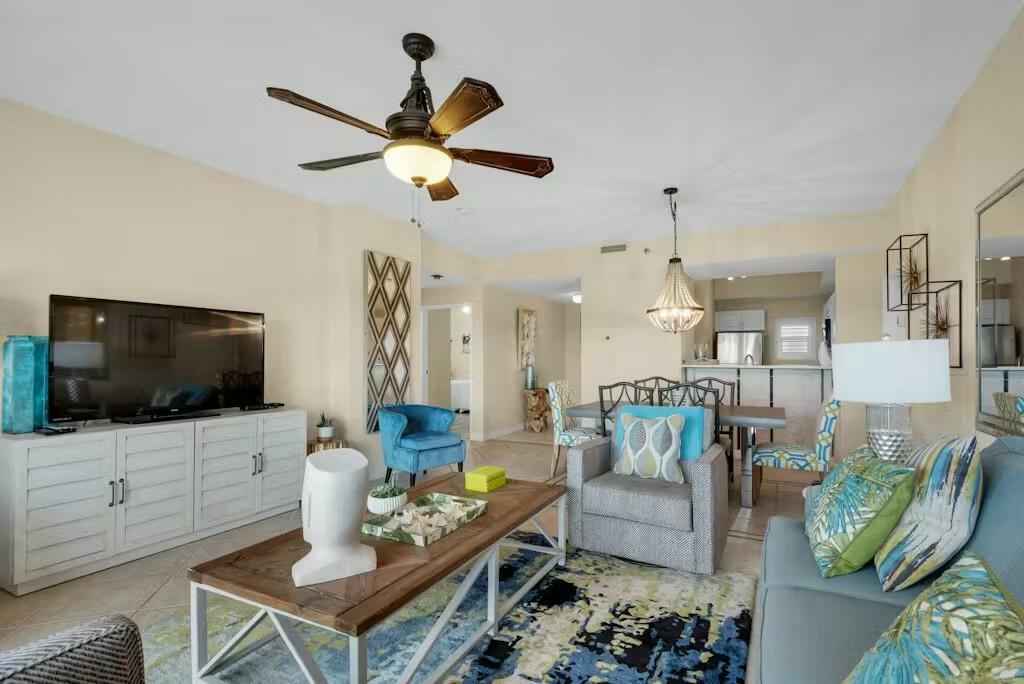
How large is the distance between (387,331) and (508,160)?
2973 millimetres

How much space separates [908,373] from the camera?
7.11 ft

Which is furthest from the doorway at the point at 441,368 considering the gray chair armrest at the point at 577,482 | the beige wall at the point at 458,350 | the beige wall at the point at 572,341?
the gray chair armrest at the point at 577,482

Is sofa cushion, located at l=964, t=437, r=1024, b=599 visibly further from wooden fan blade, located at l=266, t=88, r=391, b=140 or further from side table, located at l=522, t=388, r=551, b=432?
side table, located at l=522, t=388, r=551, b=432

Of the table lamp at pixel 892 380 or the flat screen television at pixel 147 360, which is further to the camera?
the flat screen television at pixel 147 360

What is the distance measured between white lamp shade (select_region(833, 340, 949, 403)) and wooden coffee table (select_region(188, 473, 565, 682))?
5.39 ft

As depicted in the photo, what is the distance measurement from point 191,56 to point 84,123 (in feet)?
4.20

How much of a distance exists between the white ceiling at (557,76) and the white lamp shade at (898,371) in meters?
1.43

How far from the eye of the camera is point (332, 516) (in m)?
1.65

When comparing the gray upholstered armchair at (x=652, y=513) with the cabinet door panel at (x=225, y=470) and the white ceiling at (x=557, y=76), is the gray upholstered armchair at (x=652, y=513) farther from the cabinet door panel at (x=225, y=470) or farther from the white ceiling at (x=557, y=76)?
the cabinet door panel at (x=225, y=470)

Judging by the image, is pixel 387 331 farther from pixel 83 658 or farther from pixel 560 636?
pixel 83 658

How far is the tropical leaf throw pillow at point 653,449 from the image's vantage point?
9.91 ft

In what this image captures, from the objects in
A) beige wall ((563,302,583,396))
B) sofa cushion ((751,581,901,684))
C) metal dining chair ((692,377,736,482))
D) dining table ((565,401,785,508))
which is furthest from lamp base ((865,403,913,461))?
beige wall ((563,302,583,396))

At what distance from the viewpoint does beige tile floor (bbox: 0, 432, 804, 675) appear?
2338 mm

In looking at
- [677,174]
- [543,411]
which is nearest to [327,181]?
[677,174]
